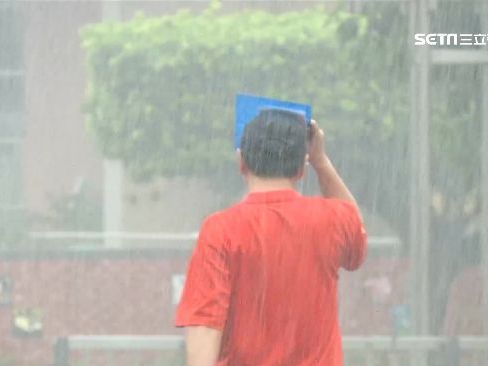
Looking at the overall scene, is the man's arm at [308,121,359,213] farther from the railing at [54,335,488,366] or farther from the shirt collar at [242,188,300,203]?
the railing at [54,335,488,366]

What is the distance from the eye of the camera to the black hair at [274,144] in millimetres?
2352

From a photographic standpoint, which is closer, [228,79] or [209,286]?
[209,286]

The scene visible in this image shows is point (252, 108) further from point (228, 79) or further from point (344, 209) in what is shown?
point (228, 79)

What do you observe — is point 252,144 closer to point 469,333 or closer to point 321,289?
point 321,289

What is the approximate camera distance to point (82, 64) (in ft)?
15.0

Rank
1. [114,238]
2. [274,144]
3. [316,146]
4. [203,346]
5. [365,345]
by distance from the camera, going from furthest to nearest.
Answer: [365,345] → [114,238] → [316,146] → [274,144] → [203,346]

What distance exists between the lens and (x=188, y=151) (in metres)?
4.63

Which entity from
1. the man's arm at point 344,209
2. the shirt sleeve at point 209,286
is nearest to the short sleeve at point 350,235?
the man's arm at point 344,209

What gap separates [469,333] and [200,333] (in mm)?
2720

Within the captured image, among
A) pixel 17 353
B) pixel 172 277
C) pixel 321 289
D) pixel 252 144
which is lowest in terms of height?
pixel 17 353

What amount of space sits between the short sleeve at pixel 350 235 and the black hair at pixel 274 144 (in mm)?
131

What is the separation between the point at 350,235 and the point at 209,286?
33 cm

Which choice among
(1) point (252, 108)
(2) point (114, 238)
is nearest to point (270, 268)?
(1) point (252, 108)

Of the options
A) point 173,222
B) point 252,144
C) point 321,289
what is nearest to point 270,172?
point 252,144
